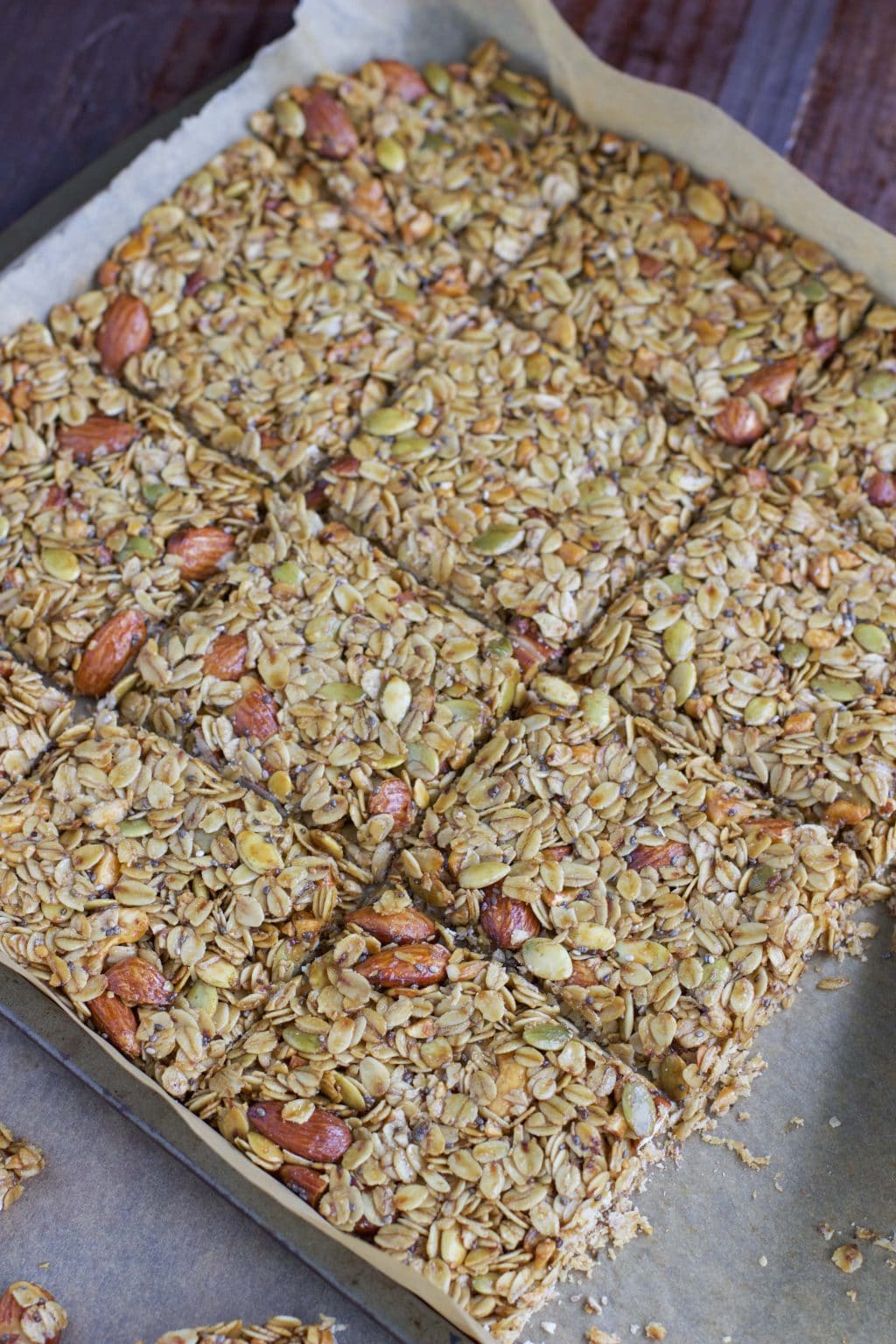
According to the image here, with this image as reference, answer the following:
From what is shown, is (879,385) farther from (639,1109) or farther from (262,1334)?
(262,1334)

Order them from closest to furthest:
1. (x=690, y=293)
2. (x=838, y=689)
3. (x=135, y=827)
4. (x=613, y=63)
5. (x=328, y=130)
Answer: (x=135, y=827) → (x=838, y=689) → (x=690, y=293) → (x=328, y=130) → (x=613, y=63)

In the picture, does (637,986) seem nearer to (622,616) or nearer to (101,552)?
(622,616)

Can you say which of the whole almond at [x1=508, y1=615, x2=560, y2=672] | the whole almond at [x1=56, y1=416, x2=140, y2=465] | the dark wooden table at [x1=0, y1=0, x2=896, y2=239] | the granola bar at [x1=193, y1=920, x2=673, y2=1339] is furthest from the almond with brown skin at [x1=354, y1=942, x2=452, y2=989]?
the dark wooden table at [x1=0, y1=0, x2=896, y2=239]

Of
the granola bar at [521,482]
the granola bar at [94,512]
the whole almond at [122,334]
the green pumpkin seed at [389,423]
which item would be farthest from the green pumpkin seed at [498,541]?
the whole almond at [122,334]

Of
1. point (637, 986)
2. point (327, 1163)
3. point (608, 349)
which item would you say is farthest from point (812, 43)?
point (327, 1163)

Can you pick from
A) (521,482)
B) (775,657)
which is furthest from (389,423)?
(775,657)

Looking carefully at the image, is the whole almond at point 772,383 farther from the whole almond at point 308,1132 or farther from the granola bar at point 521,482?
the whole almond at point 308,1132
